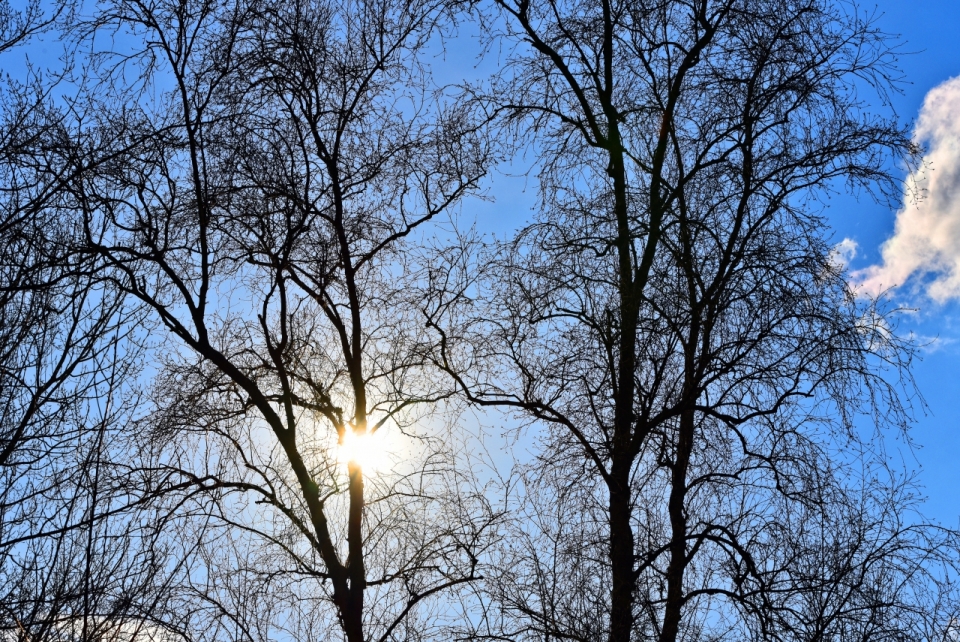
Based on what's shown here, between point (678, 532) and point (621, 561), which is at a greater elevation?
point (678, 532)

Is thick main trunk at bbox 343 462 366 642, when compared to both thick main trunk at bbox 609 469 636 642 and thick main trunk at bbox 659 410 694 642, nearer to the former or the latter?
thick main trunk at bbox 609 469 636 642

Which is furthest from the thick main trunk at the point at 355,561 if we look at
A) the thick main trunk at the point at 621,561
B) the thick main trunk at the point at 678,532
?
the thick main trunk at the point at 678,532

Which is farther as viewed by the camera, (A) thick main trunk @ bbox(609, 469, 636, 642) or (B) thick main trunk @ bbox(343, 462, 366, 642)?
(B) thick main trunk @ bbox(343, 462, 366, 642)

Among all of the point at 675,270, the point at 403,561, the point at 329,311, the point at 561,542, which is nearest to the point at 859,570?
the point at 561,542

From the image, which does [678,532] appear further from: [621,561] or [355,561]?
[355,561]

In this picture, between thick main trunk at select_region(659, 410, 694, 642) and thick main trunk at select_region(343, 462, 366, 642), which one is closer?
thick main trunk at select_region(659, 410, 694, 642)

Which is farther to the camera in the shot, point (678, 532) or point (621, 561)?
point (678, 532)

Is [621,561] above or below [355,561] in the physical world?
below

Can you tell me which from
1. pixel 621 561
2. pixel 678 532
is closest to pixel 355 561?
pixel 621 561

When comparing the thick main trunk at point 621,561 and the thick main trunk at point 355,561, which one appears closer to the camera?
the thick main trunk at point 621,561

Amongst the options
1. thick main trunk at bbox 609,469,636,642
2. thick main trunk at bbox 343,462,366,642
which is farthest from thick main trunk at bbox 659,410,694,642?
thick main trunk at bbox 343,462,366,642

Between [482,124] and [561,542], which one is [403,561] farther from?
[482,124]

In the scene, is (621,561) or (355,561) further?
(355,561)

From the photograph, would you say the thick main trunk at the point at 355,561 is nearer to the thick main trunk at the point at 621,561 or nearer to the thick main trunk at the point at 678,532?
the thick main trunk at the point at 621,561
